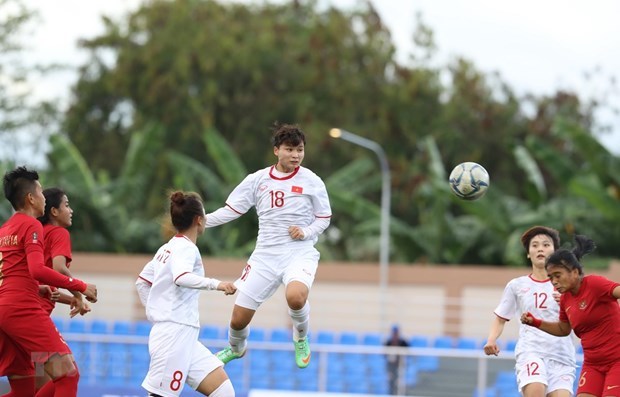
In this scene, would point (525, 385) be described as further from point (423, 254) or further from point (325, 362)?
point (423, 254)

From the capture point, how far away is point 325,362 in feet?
64.4

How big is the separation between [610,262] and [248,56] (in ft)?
84.0

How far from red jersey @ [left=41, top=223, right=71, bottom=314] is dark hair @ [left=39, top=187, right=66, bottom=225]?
0.43 ft

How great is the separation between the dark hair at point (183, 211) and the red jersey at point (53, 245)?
113 centimetres

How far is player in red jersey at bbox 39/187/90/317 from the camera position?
33.0 feet

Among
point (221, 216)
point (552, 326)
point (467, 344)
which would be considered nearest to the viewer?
point (552, 326)

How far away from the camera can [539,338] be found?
37.3ft

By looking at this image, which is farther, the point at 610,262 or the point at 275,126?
the point at 610,262

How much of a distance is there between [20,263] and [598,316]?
5272 millimetres

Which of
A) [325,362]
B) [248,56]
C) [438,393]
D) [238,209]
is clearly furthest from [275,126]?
[248,56]

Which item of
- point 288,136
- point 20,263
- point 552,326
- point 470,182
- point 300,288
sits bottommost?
point 552,326

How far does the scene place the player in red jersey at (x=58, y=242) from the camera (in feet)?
33.0

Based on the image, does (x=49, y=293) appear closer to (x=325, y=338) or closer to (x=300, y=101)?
(x=325, y=338)

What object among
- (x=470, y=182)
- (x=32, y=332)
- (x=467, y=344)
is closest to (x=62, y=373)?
(x=32, y=332)
